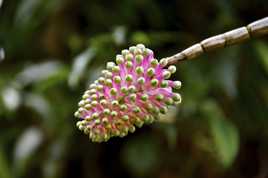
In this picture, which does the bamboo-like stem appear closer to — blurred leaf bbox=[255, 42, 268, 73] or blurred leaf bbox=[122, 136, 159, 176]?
blurred leaf bbox=[255, 42, 268, 73]

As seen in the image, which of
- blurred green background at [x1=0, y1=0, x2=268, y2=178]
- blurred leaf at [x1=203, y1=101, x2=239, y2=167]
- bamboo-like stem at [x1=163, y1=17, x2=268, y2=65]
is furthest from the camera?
blurred green background at [x1=0, y1=0, x2=268, y2=178]

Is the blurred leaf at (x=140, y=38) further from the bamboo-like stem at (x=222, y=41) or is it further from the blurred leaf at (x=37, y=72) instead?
the bamboo-like stem at (x=222, y=41)

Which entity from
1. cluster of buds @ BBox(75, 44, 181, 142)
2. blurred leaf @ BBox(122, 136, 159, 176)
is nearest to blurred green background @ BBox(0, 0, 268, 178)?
blurred leaf @ BBox(122, 136, 159, 176)

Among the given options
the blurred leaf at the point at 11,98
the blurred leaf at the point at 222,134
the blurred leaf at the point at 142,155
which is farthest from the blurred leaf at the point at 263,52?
the blurred leaf at the point at 11,98

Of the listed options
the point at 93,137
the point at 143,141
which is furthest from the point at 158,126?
the point at 93,137

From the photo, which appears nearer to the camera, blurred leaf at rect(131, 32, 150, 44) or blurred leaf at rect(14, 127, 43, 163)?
blurred leaf at rect(131, 32, 150, 44)
